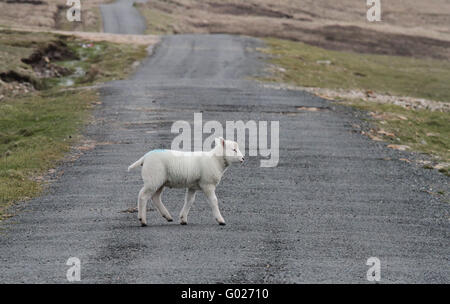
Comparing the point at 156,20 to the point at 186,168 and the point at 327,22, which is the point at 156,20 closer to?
the point at 327,22

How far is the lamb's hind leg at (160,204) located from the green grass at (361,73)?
22.5 m

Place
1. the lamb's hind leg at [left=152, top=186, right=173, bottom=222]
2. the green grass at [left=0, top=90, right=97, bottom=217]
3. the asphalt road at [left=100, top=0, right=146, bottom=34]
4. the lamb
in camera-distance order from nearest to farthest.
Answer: the lamb
the lamb's hind leg at [left=152, top=186, right=173, bottom=222]
the green grass at [left=0, top=90, right=97, bottom=217]
the asphalt road at [left=100, top=0, right=146, bottom=34]

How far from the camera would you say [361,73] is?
42.7 m

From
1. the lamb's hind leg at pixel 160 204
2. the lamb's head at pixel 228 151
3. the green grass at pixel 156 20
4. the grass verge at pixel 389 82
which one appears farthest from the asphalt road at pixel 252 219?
the green grass at pixel 156 20

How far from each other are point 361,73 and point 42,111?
22.4m

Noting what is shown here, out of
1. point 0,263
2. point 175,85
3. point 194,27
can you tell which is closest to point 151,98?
point 175,85

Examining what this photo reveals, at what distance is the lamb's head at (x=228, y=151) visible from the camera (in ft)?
39.0

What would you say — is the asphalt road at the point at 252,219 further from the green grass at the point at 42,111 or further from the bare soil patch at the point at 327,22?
the bare soil patch at the point at 327,22

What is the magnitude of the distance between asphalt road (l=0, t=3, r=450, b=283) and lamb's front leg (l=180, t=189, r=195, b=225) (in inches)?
7.2

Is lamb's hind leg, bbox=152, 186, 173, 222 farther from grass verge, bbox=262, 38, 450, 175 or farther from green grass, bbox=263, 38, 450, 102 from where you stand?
green grass, bbox=263, 38, 450, 102

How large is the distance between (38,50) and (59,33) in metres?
7.47

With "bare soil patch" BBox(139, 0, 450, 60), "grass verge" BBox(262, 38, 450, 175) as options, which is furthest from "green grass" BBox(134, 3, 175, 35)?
"grass verge" BBox(262, 38, 450, 175)

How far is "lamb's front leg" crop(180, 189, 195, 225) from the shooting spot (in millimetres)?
12430
